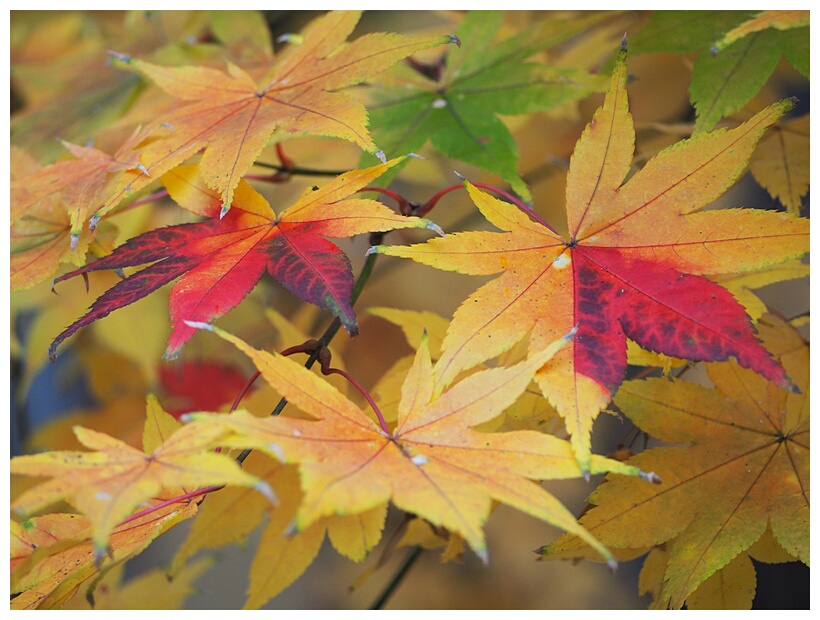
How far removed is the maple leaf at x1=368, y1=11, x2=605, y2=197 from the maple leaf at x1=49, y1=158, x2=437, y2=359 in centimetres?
17

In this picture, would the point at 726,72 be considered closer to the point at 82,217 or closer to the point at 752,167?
the point at 752,167

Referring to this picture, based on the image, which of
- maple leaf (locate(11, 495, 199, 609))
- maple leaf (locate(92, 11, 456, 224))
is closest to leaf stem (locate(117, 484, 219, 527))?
maple leaf (locate(11, 495, 199, 609))

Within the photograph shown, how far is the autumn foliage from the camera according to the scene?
46cm

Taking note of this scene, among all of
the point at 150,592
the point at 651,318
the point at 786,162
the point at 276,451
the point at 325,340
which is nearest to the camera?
the point at 276,451

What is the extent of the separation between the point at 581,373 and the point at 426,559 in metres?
1.81

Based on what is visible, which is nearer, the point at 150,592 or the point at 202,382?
the point at 150,592

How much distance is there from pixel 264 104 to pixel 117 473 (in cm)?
38

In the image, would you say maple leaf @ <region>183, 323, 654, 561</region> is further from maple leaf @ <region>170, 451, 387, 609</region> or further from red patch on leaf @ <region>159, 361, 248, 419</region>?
red patch on leaf @ <region>159, 361, 248, 419</region>

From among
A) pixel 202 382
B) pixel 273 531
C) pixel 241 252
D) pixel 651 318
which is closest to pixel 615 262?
pixel 651 318

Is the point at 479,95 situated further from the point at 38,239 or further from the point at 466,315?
the point at 38,239

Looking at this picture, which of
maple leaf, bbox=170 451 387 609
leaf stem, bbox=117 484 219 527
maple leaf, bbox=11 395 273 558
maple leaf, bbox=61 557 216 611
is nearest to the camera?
maple leaf, bbox=11 395 273 558

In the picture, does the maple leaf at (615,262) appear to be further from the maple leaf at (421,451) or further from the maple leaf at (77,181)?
the maple leaf at (77,181)

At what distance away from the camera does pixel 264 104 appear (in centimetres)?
68

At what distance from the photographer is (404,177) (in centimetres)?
114
